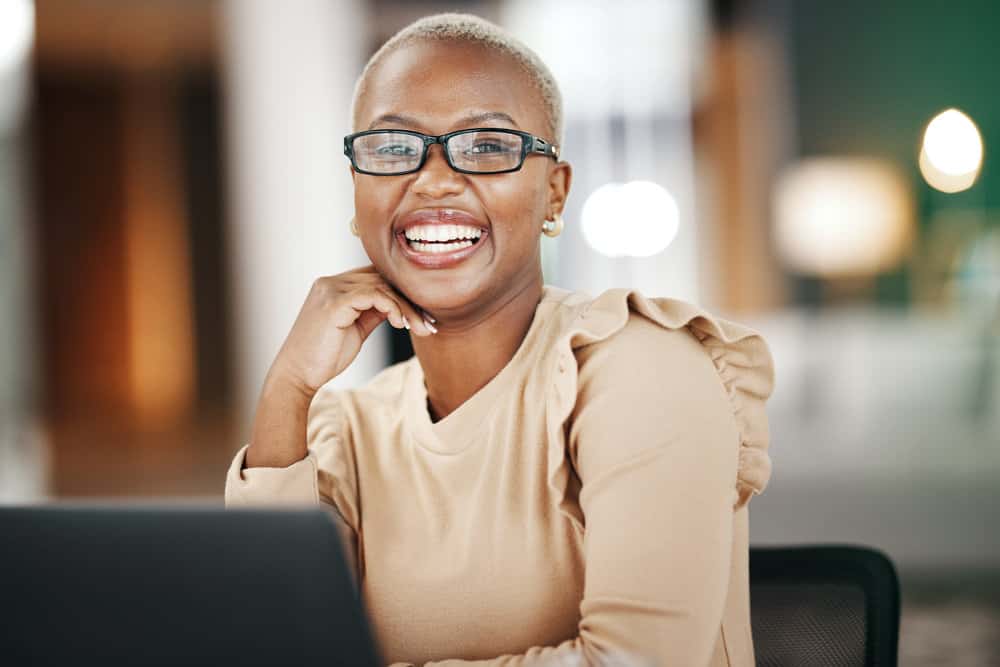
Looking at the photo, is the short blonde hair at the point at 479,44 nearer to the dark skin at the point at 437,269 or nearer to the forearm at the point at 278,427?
the dark skin at the point at 437,269

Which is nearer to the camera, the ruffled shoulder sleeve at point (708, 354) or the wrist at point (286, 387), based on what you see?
the ruffled shoulder sleeve at point (708, 354)

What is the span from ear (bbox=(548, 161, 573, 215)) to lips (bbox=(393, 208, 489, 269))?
0.14m

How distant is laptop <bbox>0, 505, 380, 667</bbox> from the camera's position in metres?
0.52

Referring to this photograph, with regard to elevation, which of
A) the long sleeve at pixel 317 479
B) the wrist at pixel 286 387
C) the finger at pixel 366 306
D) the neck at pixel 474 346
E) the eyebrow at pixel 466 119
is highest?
the eyebrow at pixel 466 119

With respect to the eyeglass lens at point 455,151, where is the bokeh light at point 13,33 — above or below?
above

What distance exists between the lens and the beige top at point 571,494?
0.91m

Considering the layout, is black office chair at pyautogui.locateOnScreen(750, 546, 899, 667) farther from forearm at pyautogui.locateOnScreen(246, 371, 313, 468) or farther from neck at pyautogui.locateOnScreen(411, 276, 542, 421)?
forearm at pyautogui.locateOnScreen(246, 371, 313, 468)

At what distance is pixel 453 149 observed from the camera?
1.07 meters

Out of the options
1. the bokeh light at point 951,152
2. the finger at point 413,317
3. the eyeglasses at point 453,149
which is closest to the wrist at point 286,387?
the finger at point 413,317

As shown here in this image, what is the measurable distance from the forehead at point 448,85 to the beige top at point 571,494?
24 centimetres

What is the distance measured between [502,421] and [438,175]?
269 mm

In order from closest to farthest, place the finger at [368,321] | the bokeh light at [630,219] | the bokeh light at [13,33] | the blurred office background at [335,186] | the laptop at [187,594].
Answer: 1. the laptop at [187,594]
2. the finger at [368,321]
3. the bokeh light at [13,33]
4. the blurred office background at [335,186]
5. the bokeh light at [630,219]

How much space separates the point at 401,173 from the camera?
3.59 ft

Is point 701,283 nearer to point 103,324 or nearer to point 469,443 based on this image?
point 103,324
